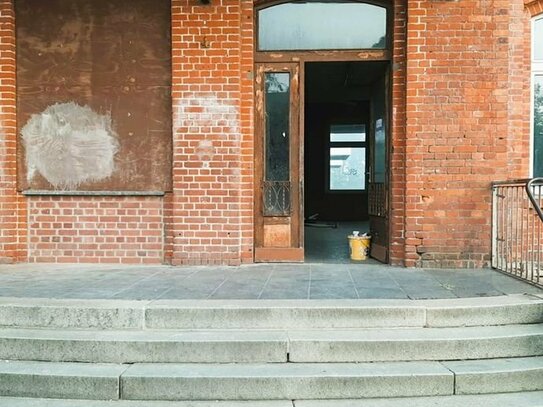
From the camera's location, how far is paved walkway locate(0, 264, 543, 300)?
4.87 meters

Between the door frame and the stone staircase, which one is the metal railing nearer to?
the door frame

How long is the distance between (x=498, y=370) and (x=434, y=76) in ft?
12.0

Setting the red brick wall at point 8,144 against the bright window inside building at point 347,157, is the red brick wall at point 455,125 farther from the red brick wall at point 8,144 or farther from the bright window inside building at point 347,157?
the bright window inside building at point 347,157

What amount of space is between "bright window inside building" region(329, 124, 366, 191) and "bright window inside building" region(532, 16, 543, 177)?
8918mm

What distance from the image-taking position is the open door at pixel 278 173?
6.64 m

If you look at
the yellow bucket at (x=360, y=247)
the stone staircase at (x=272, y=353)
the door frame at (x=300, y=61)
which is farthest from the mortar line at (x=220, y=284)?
the yellow bucket at (x=360, y=247)

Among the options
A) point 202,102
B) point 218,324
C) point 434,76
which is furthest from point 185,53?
point 218,324

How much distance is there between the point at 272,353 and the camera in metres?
4.02

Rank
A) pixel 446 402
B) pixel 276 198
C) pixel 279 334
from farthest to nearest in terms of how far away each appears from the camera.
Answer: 1. pixel 276 198
2. pixel 279 334
3. pixel 446 402

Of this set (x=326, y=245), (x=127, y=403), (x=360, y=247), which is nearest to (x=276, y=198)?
(x=360, y=247)

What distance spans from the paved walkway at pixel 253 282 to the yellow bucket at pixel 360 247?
1.61 ft

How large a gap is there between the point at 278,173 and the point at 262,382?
343cm

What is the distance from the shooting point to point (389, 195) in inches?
257

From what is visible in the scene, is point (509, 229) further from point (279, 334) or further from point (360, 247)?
point (279, 334)
